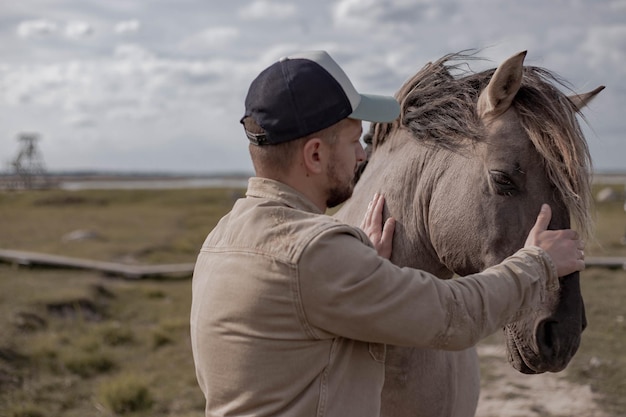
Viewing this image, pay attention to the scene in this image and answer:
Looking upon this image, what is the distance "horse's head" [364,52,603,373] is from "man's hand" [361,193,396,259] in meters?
0.10

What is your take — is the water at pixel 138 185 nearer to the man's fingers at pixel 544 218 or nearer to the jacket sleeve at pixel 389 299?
the man's fingers at pixel 544 218

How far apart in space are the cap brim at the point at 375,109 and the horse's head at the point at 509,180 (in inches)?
14.9

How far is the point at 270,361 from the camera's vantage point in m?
1.48

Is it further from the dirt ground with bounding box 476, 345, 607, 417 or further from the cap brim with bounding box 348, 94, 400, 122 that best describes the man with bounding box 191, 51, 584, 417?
the dirt ground with bounding box 476, 345, 607, 417

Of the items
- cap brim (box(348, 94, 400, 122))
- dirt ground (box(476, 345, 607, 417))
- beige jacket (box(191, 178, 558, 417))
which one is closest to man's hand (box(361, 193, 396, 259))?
cap brim (box(348, 94, 400, 122))

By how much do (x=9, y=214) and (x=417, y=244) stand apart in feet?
100

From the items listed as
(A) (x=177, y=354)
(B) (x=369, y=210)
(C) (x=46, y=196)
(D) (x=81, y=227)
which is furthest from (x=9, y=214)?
(B) (x=369, y=210)

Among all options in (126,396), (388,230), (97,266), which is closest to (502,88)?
(388,230)

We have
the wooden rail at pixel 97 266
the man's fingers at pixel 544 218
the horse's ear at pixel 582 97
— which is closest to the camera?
the man's fingers at pixel 544 218

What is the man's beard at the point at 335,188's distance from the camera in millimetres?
1633

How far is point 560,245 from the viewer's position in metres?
1.72

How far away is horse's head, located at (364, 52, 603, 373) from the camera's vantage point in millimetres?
1882

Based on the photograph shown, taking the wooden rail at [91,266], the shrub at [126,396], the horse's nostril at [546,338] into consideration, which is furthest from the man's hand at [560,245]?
the wooden rail at [91,266]

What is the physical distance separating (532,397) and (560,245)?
16.4 feet
